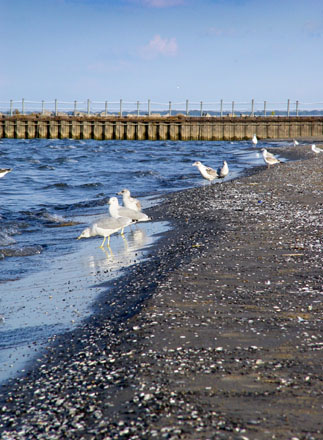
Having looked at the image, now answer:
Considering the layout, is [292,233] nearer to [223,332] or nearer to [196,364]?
[223,332]

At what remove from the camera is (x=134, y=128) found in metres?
45.7

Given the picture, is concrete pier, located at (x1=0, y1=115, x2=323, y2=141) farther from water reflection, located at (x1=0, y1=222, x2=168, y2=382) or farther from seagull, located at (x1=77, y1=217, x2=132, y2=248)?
water reflection, located at (x1=0, y1=222, x2=168, y2=382)

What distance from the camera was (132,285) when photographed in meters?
5.11

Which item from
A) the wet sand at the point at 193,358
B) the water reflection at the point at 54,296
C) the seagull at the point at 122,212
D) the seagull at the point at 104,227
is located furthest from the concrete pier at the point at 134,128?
the wet sand at the point at 193,358

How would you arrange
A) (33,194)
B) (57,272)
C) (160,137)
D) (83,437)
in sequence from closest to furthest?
(83,437) < (57,272) < (33,194) < (160,137)

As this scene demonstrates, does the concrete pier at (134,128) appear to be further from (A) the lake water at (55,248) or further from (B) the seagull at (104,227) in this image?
(B) the seagull at (104,227)

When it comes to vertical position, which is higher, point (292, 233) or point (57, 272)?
point (292, 233)

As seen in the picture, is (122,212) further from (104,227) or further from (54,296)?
(54,296)

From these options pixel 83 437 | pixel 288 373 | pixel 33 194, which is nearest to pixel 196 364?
pixel 288 373

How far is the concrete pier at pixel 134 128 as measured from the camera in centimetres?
4516

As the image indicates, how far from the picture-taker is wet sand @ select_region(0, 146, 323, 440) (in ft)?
8.46

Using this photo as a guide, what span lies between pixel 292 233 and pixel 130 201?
3765mm

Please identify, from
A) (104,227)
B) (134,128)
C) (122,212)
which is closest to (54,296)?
(104,227)

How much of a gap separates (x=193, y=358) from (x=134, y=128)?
142 ft
